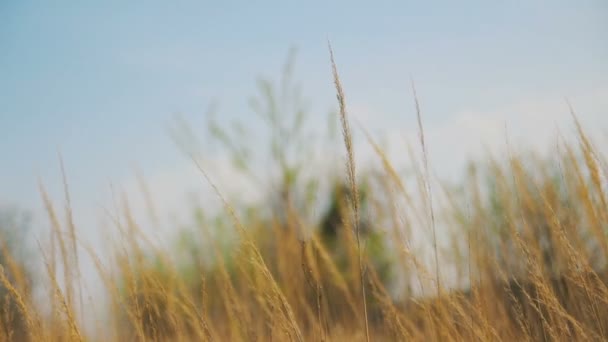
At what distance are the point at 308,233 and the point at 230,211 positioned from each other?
0.43 meters

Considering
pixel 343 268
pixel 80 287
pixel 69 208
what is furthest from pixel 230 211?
pixel 343 268

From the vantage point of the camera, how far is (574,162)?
1.70m

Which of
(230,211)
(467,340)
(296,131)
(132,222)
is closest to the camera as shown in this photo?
(230,211)

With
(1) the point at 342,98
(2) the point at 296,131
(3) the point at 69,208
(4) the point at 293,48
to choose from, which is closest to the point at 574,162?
(1) the point at 342,98

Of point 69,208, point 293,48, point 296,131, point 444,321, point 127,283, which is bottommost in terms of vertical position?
point 444,321

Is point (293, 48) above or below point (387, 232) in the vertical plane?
above

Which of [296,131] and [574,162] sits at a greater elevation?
[296,131]

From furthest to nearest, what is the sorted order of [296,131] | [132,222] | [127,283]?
[296,131], [132,222], [127,283]

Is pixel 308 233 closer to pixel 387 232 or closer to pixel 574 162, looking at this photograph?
pixel 387 232

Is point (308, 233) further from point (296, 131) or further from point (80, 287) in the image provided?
point (296, 131)

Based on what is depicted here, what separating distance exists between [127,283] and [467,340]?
4.38 ft

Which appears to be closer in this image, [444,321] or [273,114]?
[444,321]

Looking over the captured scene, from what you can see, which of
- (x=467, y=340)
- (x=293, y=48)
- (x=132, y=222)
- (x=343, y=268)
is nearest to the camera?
(x=132, y=222)

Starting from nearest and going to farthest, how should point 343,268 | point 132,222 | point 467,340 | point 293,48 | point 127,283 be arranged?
1. point 127,283
2. point 132,222
3. point 467,340
4. point 293,48
5. point 343,268
